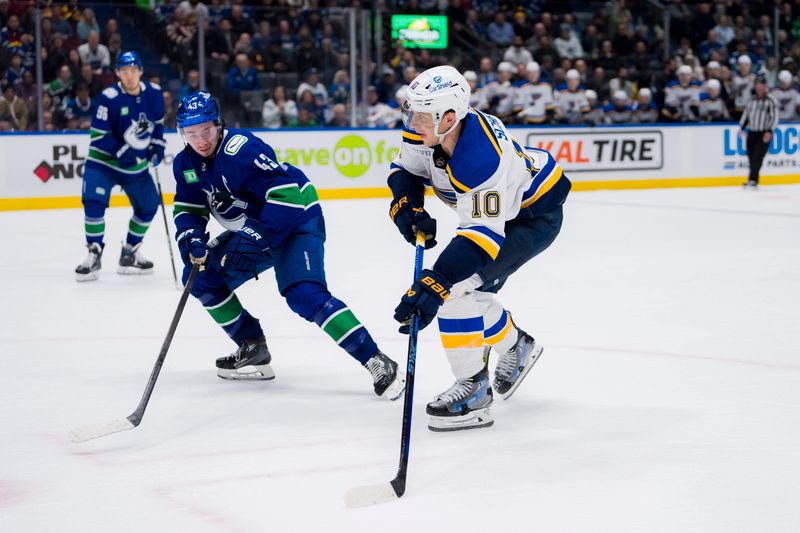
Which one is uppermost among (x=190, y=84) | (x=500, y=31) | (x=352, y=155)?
(x=500, y=31)

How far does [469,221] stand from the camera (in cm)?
333

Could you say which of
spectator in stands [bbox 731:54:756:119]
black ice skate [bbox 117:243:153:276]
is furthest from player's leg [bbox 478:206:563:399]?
spectator in stands [bbox 731:54:756:119]

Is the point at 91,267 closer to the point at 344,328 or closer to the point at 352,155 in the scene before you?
the point at 344,328

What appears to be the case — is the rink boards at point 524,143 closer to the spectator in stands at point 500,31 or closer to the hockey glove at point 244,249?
the spectator in stands at point 500,31

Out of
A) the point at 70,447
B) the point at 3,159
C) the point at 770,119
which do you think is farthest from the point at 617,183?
the point at 70,447

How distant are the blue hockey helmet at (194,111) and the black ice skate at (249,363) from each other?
0.89m

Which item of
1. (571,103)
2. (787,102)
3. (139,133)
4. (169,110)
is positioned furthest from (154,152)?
(787,102)

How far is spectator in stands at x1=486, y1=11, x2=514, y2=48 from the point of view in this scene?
14.8m

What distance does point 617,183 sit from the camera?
13492 mm

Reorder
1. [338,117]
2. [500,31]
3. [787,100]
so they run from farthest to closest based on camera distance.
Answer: [787,100] → [500,31] → [338,117]

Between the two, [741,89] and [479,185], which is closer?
[479,185]

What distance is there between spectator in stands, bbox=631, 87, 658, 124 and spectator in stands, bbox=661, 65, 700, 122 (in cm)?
24

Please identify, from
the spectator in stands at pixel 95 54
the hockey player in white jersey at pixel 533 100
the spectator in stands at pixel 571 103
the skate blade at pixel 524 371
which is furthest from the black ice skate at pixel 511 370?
the spectator in stands at pixel 571 103

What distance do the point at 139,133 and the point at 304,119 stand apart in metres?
5.17
